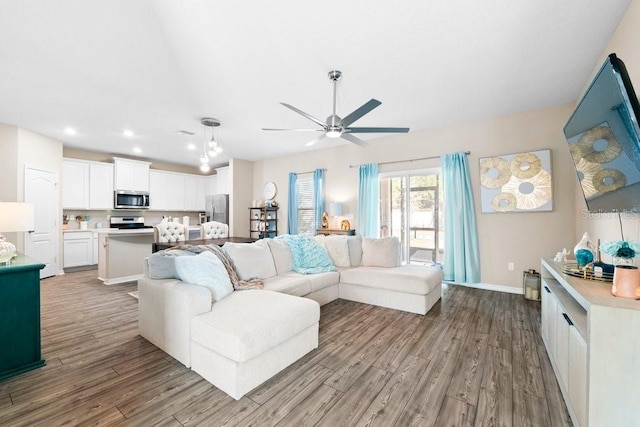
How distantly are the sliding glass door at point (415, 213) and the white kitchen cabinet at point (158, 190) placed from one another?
19.3 feet

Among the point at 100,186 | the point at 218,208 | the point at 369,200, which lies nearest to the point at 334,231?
the point at 369,200

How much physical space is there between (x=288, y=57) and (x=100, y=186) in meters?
6.14

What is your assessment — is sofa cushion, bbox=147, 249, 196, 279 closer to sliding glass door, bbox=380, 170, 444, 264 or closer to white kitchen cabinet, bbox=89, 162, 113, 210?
sliding glass door, bbox=380, 170, 444, 264

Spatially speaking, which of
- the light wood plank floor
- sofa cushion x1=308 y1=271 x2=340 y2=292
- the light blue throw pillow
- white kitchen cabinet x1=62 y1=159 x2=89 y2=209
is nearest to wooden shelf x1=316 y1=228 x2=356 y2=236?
sofa cushion x1=308 y1=271 x2=340 y2=292

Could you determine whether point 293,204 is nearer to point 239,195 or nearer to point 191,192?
point 239,195

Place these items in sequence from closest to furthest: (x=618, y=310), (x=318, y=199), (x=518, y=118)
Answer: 1. (x=618, y=310)
2. (x=518, y=118)
3. (x=318, y=199)

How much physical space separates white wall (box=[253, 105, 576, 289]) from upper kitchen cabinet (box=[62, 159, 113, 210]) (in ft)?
20.3

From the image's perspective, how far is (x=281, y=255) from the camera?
369 centimetres

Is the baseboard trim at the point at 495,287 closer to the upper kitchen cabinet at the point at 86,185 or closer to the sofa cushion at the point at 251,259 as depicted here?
the sofa cushion at the point at 251,259

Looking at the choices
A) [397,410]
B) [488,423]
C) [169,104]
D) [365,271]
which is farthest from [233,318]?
[169,104]

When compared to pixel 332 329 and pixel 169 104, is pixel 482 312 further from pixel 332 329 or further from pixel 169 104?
pixel 169 104

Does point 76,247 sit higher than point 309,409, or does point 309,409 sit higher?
point 76,247

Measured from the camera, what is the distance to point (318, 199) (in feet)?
20.7

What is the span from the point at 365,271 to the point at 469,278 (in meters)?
2.00
